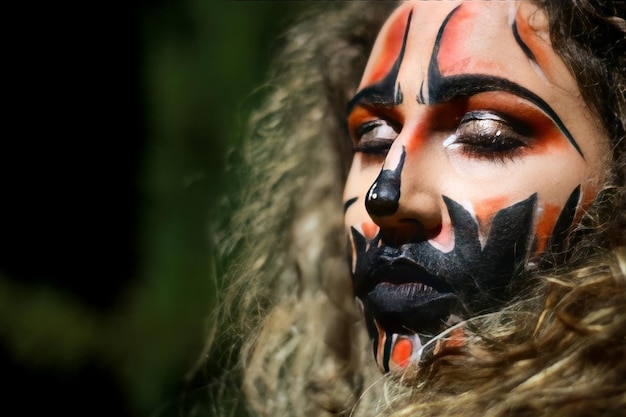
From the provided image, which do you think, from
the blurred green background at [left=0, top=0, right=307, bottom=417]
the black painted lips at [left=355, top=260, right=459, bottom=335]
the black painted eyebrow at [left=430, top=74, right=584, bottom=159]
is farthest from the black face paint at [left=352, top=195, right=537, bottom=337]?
the blurred green background at [left=0, top=0, right=307, bottom=417]

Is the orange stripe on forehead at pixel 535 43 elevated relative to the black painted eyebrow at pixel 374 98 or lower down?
elevated

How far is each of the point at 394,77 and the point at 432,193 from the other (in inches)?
7.8

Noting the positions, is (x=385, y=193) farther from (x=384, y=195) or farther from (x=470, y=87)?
(x=470, y=87)

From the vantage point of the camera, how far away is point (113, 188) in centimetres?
295

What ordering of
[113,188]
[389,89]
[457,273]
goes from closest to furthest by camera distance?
[457,273] < [389,89] < [113,188]

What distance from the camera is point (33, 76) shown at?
3.07 meters

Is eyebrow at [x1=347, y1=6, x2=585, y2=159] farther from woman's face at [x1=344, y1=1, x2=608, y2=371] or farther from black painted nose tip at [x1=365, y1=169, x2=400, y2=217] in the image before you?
black painted nose tip at [x1=365, y1=169, x2=400, y2=217]

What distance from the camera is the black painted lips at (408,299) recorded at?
111 cm

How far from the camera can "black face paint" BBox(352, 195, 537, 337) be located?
1.09 m

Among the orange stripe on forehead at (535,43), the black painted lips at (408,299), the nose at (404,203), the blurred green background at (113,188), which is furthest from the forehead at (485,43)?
the blurred green background at (113,188)

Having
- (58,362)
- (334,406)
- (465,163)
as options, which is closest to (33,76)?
(58,362)

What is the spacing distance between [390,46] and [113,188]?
1862 mm

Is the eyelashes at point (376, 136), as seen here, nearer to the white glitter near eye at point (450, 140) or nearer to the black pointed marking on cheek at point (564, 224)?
the white glitter near eye at point (450, 140)

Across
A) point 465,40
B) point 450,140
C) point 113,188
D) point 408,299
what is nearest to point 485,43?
point 465,40
